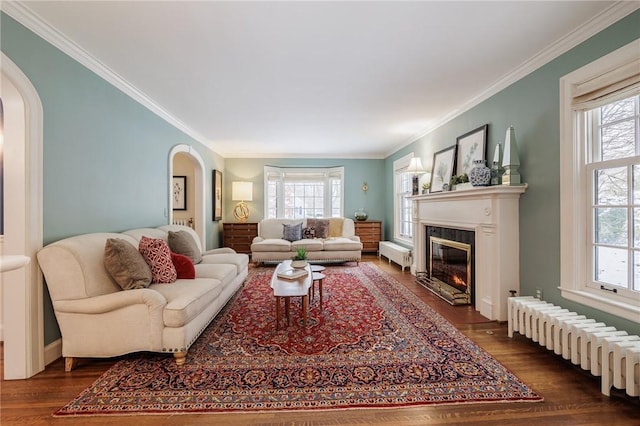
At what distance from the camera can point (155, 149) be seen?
3.76 meters

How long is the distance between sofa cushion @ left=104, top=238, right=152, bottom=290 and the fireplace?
326 centimetres

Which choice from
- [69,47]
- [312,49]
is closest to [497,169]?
[312,49]

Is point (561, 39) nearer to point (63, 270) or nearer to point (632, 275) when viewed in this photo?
point (632, 275)

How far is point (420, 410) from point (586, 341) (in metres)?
1.19

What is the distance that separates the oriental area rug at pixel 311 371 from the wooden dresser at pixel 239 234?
348 cm

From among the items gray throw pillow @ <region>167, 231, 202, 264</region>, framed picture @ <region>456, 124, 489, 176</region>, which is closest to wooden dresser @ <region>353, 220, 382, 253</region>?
framed picture @ <region>456, 124, 489, 176</region>

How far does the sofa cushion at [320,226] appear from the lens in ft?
20.2

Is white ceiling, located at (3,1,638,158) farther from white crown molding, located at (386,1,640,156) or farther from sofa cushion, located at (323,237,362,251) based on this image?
sofa cushion, located at (323,237,362,251)

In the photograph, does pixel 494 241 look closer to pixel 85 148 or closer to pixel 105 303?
pixel 105 303

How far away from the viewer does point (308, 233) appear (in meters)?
6.17

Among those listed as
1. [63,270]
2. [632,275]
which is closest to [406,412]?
[632,275]

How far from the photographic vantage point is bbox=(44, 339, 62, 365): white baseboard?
6.89 feet

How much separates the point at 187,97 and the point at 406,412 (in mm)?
3794

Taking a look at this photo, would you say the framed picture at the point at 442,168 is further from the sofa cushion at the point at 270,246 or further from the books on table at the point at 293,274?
the sofa cushion at the point at 270,246
